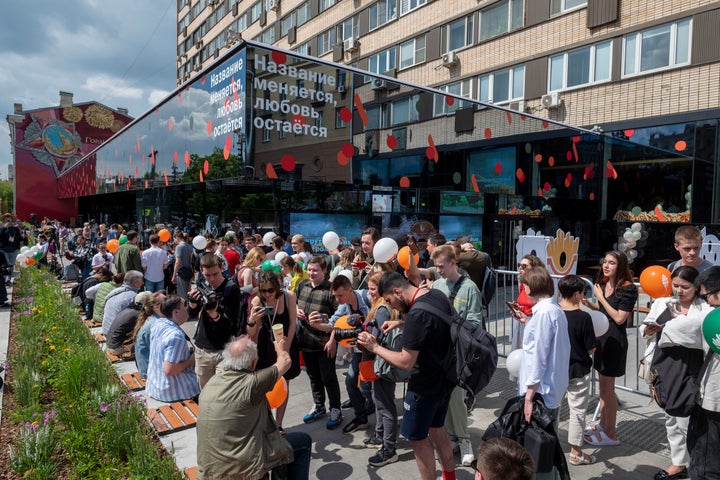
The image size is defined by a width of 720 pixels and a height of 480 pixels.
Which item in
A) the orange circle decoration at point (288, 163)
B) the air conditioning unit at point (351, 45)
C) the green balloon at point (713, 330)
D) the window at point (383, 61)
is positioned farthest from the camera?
the air conditioning unit at point (351, 45)

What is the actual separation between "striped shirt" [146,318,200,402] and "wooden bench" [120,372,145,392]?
3.32ft

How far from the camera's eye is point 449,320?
10.8 ft

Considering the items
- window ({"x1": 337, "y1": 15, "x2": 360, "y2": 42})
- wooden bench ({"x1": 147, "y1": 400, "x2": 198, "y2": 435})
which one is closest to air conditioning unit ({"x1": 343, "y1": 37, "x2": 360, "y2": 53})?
window ({"x1": 337, "y1": 15, "x2": 360, "y2": 42})

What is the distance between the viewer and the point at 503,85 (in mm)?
18688

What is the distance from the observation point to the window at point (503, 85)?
18.1 metres

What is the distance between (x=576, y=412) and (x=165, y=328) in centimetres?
407

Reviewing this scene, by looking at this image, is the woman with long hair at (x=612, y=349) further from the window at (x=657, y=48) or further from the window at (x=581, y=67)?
the window at (x=581, y=67)

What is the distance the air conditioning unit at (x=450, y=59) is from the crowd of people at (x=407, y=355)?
16236mm

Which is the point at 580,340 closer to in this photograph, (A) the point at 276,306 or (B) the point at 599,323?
(B) the point at 599,323

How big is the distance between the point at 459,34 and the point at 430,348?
2023 centimetres

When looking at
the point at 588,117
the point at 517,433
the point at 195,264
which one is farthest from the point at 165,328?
the point at 588,117

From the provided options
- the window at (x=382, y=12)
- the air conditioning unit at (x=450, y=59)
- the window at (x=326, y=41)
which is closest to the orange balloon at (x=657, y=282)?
the air conditioning unit at (x=450, y=59)

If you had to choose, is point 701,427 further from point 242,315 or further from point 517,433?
point 242,315

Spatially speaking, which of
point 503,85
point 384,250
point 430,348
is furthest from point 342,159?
point 503,85
